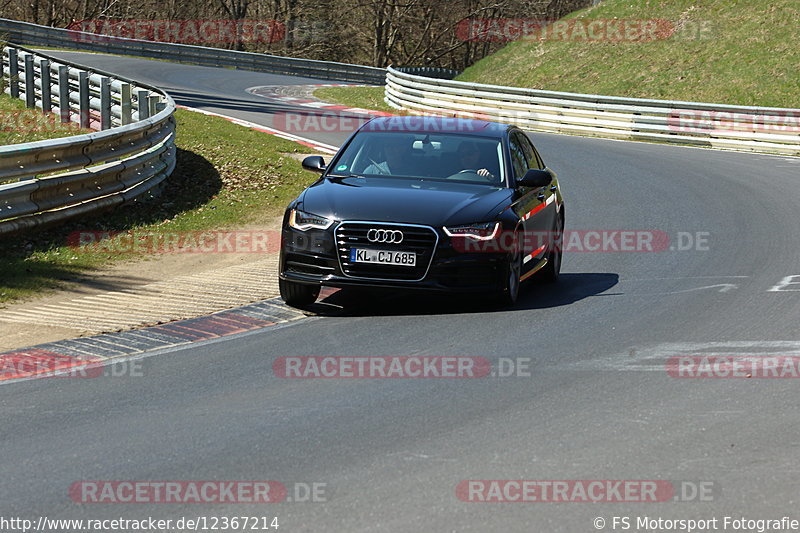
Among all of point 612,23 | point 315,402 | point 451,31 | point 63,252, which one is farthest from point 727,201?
point 451,31

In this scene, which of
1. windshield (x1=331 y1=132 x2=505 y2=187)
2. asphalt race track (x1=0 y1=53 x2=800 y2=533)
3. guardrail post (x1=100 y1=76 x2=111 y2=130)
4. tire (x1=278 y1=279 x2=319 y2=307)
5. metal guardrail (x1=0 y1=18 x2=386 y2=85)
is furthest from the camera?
metal guardrail (x1=0 y1=18 x2=386 y2=85)

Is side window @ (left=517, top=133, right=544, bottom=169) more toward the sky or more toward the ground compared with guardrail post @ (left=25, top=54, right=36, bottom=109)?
more toward the sky

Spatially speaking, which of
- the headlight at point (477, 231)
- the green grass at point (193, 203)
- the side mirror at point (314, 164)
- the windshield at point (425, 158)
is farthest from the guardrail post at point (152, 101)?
the headlight at point (477, 231)

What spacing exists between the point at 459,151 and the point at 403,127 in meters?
0.66

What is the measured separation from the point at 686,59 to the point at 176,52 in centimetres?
2206

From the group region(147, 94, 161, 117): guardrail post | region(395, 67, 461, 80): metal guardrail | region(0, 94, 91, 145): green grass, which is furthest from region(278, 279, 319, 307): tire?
region(395, 67, 461, 80): metal guardrail

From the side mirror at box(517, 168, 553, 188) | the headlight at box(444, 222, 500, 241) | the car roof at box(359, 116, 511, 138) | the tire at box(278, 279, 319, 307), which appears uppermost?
the car roof at box(359, 116, 511, 138)

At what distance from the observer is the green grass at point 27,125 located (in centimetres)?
2219

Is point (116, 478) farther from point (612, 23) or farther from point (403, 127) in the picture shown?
point (612, 23)

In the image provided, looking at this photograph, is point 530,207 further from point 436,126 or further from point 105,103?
point 105,103

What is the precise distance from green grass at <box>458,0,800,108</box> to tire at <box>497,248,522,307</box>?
28.9m

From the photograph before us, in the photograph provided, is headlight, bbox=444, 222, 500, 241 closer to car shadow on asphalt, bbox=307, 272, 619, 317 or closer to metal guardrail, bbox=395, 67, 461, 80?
car shadow on asphalt, bbox=307, 272, 619, 317

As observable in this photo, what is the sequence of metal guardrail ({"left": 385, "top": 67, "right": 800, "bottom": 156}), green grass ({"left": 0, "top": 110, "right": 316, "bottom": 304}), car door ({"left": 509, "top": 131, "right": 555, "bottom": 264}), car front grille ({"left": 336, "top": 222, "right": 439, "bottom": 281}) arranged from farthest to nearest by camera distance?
1. metal guardrail ({"left": 385, "top": 67, "right": 800, "bottom": 156})
2. green grass ({"left": 0, "top": 110, "right": 316, "bottom": 304})
3. car door ({"left": 509, "top": 131, "right": 555, "bottom": 264})
4. car front grille ({"left": 336, "top": 222, "right": 439, "bottom": 281})

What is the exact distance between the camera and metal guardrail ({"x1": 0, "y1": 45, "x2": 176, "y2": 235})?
12.8 m
